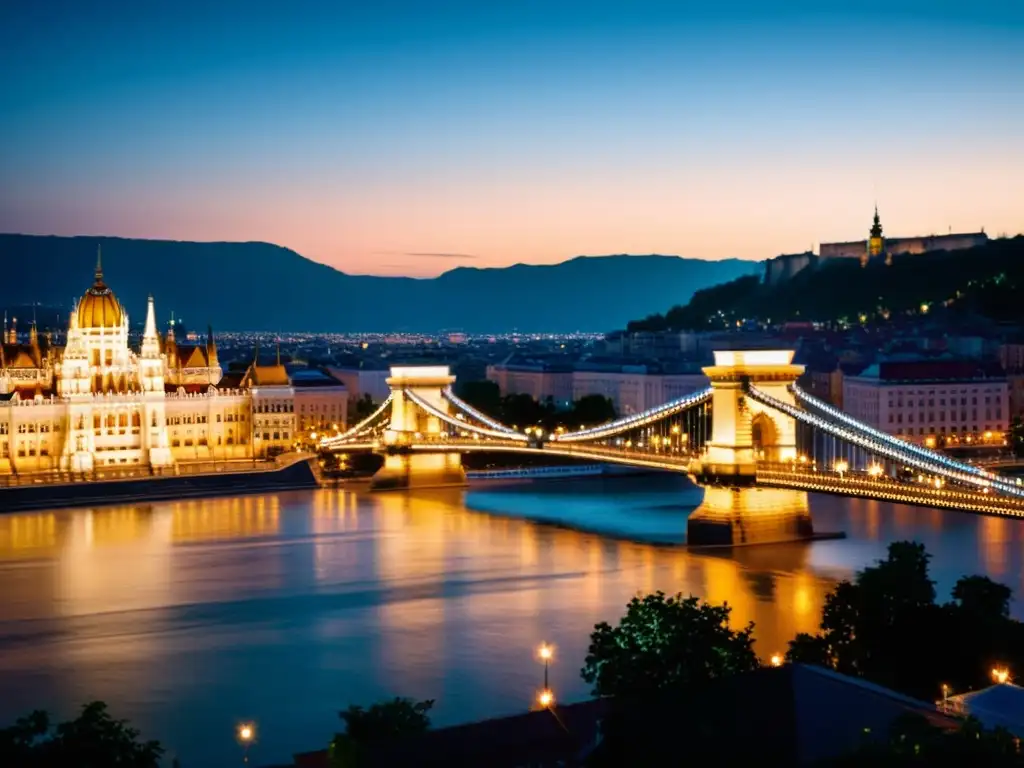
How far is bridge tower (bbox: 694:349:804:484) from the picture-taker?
31.0 m

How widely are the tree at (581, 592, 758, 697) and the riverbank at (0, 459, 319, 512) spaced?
23.6m

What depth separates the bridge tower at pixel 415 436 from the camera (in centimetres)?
4325

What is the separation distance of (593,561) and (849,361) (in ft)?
101

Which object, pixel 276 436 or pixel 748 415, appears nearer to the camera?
pixel 748 415

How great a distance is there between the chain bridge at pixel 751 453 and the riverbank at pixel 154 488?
222 cm

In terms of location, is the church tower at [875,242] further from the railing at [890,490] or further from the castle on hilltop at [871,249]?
the railing at [890,490]

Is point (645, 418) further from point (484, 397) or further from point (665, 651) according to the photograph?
point (484, 397)

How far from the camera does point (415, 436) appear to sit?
44.8 metres

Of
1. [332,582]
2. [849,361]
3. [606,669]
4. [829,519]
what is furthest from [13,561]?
[849,361]

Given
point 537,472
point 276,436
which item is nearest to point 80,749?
point 537,472

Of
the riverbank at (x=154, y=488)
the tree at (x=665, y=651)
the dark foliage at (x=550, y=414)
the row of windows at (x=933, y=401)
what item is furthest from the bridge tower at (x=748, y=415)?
the dark foliage at (x=550, y=414)

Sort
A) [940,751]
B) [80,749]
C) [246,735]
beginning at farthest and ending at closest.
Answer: [246,735], [80,749], [940,751]

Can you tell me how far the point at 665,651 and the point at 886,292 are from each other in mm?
66566

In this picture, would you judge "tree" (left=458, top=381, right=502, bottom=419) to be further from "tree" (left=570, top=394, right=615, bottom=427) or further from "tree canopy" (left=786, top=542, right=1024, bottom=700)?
"tree canopy" (left=786, top=542, right=1024, bottom=700)
